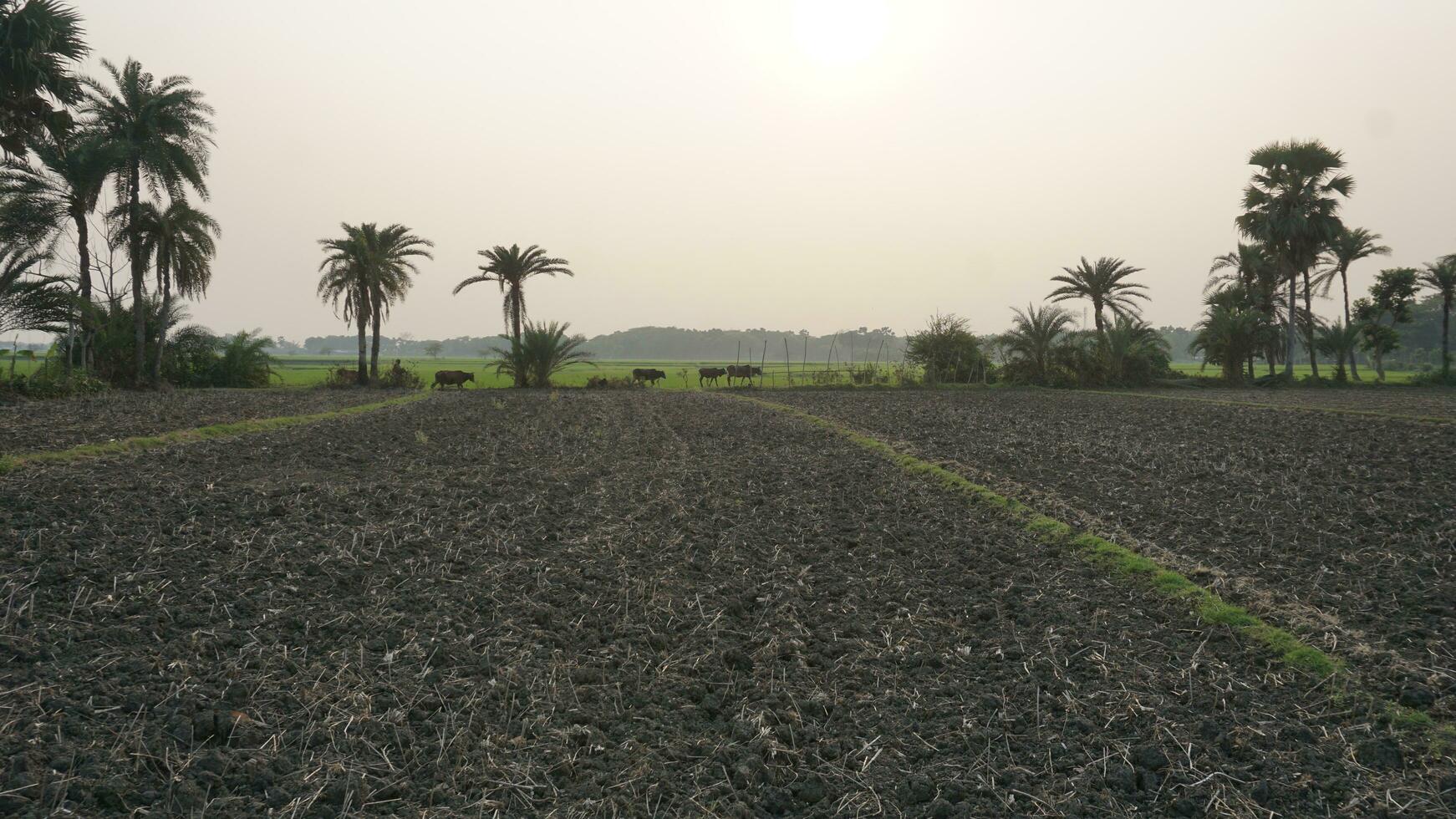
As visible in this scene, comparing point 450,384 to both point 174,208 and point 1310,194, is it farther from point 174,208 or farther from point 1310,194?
point 1310,194

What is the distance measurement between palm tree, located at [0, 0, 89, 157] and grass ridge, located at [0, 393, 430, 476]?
9777mm

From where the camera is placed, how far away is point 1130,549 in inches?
301

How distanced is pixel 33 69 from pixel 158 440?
11.7 metres

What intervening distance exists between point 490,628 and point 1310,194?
1830 inches

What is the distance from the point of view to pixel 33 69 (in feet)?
59.6

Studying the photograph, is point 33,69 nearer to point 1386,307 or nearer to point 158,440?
point 158,440

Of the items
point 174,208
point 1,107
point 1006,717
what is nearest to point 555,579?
point 1006,717

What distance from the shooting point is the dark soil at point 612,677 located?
368 cm

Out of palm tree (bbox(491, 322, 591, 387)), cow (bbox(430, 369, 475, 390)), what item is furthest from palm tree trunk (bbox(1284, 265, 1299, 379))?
cow (bbox(430, 369, 475, 390))

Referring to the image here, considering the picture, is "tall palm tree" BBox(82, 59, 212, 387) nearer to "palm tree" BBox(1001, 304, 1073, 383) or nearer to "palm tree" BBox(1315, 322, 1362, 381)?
"palm tree" BBox(1001, 304, 1073, 383)

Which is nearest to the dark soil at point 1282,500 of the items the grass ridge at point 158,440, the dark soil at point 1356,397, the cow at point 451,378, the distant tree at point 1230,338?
the dark soil at point 1356,397

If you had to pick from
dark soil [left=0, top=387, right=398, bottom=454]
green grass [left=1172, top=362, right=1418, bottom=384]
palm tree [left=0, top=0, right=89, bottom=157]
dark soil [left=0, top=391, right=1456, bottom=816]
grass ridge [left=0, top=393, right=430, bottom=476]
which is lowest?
dark soil [left=0, top=391, right=1456, bottom=816]

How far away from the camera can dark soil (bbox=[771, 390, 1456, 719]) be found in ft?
18.8

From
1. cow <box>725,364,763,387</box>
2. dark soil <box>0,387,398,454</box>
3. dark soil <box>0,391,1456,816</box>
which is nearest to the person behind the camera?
dark soil <box>0,391,1456,816</box>
